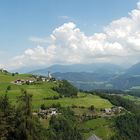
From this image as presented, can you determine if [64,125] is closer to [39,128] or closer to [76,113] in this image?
[76,113]

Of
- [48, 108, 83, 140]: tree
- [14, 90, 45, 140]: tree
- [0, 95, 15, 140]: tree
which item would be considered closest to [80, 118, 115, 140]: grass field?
[48, 108, 83, 140]: tree

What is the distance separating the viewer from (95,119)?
193m

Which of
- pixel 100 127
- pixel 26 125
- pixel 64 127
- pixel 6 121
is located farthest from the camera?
pixel 100 127

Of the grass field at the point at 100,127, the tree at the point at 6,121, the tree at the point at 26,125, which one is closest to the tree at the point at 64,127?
the grass field at the point at 100,127

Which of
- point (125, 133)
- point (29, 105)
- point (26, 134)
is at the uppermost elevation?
point (29, 105)

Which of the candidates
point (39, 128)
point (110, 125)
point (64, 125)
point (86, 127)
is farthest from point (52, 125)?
point (39, 128)

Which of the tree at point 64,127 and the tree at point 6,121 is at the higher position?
the tree at point 6,121

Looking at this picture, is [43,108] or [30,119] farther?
[43,108]

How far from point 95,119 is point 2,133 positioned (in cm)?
12459

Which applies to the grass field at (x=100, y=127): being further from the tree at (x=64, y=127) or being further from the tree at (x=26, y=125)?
the tree at (x=26, y=125)

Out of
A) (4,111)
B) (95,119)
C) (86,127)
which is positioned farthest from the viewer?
(95,119)

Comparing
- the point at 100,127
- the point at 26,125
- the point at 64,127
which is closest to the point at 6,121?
the point at 26,125

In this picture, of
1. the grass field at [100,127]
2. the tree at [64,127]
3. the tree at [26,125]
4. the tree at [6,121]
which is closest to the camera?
the tree at [26,125]

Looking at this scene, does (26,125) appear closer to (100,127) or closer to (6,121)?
(6,121)
